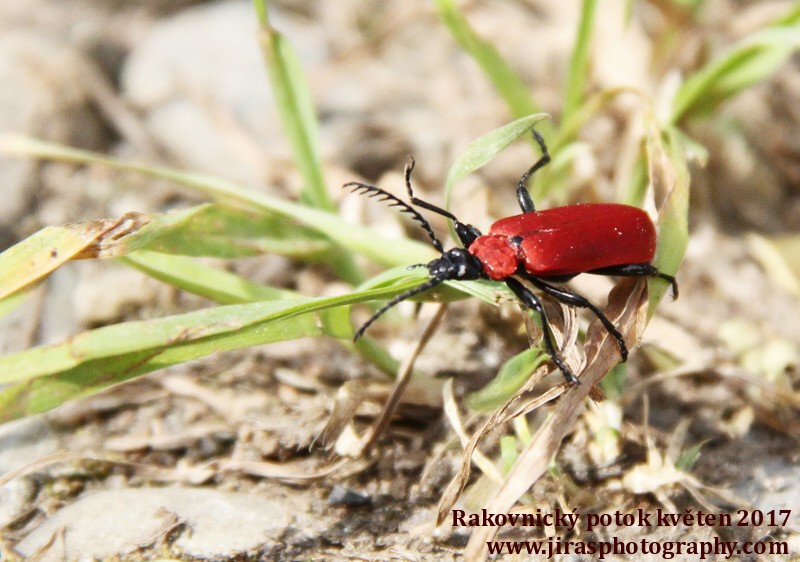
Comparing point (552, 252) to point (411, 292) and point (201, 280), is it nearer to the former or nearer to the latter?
point (411, 292)

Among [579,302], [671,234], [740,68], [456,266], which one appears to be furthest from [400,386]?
[740,68]

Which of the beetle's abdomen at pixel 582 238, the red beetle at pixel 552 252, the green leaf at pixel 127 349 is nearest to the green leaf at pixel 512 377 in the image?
the red beetle at pixel 552 252

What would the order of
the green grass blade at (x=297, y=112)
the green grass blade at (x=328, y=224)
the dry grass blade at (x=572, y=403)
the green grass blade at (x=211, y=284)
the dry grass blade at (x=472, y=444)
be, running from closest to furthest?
the dry grass blade at (x=572, y=403)
the dry grass blade at (x=472, y=444)
the green grass blade at (x=211, y=284)
the green grass blade at (x=328, y=224)
the green grass blade at (x=297, y=112)

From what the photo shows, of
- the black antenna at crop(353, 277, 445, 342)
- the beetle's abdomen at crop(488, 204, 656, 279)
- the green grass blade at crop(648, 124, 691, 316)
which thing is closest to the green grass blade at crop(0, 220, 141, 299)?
the black antenna at crop(353, 277, 445, 342)

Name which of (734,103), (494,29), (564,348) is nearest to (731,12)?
(734,103)

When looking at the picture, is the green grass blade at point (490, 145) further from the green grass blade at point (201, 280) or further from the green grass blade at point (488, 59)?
the green grass blade at point (488, 59)

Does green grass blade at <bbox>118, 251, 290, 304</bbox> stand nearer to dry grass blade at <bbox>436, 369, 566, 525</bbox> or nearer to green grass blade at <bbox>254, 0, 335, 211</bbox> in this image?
green grass blade at <bbox>254, 0, 335, 211</bbox>
